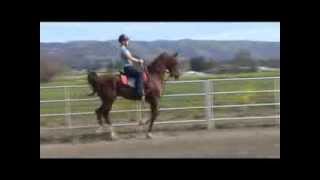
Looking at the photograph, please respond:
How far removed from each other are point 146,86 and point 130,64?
27cm

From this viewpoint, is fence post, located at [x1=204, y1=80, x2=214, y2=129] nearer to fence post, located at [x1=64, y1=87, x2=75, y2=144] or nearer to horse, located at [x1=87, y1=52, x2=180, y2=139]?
horse, located at [x1=87, y1=52, x2=180, y2=139]

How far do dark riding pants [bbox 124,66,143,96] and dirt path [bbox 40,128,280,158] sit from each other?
405 mm

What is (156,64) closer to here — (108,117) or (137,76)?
(137,76)

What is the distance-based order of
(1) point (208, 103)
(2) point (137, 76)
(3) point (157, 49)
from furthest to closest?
1. (1) point (208, 103)
2. (2) point (137, 76)
3. (3) point (157, 49)

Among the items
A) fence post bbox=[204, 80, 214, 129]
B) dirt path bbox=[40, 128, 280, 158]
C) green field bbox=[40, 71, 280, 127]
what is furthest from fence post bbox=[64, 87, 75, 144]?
fence post bbox=[204, 80, 214, 129]

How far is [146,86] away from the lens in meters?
9.01

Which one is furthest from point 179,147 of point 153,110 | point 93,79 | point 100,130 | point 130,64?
point 93,79

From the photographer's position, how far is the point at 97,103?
29.3ft

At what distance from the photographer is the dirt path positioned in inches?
350

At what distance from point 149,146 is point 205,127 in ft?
1.79
